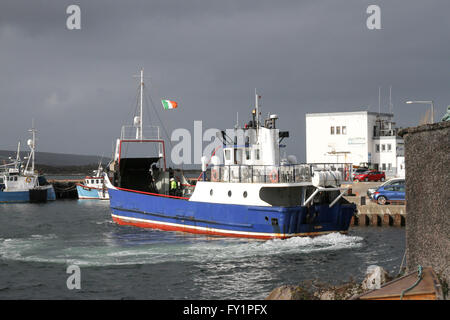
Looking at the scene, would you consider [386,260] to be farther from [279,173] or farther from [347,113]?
[347,113]

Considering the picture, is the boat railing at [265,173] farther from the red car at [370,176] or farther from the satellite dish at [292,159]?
the red car at [370,176]

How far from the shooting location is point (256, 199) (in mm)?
24656

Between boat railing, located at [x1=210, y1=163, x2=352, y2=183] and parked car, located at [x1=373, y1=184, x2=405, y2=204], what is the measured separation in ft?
28.7

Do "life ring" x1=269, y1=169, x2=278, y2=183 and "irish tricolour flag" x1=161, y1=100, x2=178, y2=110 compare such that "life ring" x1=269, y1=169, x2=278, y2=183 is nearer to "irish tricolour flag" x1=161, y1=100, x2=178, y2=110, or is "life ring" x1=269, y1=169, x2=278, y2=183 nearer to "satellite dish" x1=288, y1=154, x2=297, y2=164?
"satellite dish" x1=288, y1=154, x2=297, y2=164

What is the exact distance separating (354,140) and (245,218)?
48953mm

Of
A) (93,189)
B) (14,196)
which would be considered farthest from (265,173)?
(93,189)

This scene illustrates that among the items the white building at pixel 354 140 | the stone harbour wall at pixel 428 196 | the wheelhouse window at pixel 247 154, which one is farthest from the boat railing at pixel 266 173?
the white building at pixel 354 140

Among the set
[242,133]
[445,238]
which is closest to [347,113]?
[242,133]

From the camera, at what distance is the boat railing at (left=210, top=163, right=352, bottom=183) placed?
24.7 metres

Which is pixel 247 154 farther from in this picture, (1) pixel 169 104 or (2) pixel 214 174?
(1) pixel 169 104

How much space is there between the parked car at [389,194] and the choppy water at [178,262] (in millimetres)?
5064

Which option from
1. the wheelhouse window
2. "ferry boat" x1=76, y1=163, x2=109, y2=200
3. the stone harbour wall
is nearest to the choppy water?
the wheelhouse window

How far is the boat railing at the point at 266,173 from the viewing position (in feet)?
80.9

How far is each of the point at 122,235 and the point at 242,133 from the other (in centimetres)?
854
